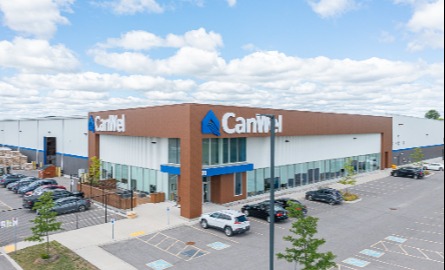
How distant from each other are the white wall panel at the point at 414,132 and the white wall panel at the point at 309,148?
10.4m

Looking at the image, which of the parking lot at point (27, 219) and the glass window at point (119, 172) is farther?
the glass window at point (119, 172)

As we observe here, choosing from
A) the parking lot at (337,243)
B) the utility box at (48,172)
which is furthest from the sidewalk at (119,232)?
the utility box at (48,172)

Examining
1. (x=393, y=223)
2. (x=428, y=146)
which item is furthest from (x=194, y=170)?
(x=428, y=146)

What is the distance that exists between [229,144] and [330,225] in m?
13.1

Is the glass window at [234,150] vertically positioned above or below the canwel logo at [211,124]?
below

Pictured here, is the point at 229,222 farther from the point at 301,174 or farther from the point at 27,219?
the point at 301,174

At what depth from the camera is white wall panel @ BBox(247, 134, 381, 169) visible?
39594 millimetres

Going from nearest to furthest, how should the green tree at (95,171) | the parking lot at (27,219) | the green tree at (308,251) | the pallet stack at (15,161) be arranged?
the green tree at (308,251) < the parking lot at (27,219) < the green tree at (95,171) < the pallet stack at (15,161)

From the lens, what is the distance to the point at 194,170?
1214 inches

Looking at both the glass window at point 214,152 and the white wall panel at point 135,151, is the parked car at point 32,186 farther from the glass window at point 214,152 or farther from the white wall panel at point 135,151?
the glass window at point 214,152

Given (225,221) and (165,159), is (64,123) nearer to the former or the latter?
(165,159)

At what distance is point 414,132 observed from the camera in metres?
75.3

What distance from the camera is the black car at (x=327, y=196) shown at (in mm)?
36303

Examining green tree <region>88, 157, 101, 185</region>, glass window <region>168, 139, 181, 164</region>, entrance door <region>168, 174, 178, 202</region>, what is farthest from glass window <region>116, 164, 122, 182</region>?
glass window <region>168, 139, 181, 164</region>
